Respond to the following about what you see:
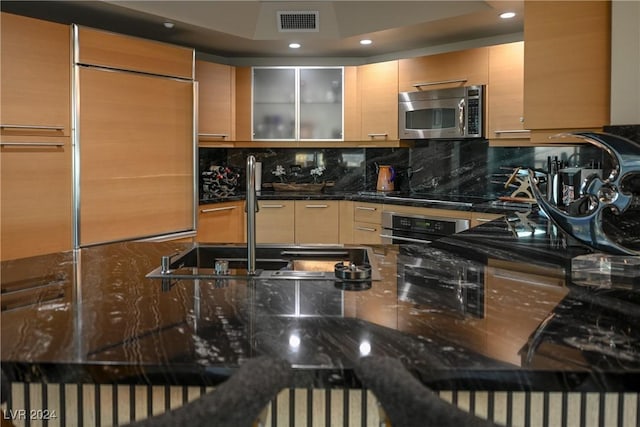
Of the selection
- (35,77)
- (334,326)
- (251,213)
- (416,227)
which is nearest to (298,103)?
(416,227)

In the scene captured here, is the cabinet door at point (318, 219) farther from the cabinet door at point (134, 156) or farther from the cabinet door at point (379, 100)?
the cabinet door at point (134, 156)

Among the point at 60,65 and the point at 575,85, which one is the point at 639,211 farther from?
the point at 60,65

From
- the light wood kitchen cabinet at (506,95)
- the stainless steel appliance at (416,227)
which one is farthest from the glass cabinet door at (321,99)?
the light wood kitchen cabinet at (506,95)

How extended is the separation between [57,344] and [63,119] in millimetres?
2554

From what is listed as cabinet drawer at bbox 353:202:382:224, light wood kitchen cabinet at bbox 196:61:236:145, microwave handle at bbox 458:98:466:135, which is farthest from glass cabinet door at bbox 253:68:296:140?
microwave handle at bbox 458:98:466:135

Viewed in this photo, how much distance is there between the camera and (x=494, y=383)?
999 millimetres

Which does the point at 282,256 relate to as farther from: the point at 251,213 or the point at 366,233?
the point at 366,233

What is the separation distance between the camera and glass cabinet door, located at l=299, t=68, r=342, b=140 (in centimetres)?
509

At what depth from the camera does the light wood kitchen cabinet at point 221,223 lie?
4566mm

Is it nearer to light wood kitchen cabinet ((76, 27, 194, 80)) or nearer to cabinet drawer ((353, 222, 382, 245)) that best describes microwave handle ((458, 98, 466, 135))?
cabinet drawer ((353, 222, 382, 245))

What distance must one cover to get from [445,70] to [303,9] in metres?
1.21

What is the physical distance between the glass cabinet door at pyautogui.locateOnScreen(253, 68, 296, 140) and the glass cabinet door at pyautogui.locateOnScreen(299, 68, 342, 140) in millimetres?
90

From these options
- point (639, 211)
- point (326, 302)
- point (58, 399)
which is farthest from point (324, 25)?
point (58, 399)

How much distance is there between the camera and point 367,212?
4785 mm
